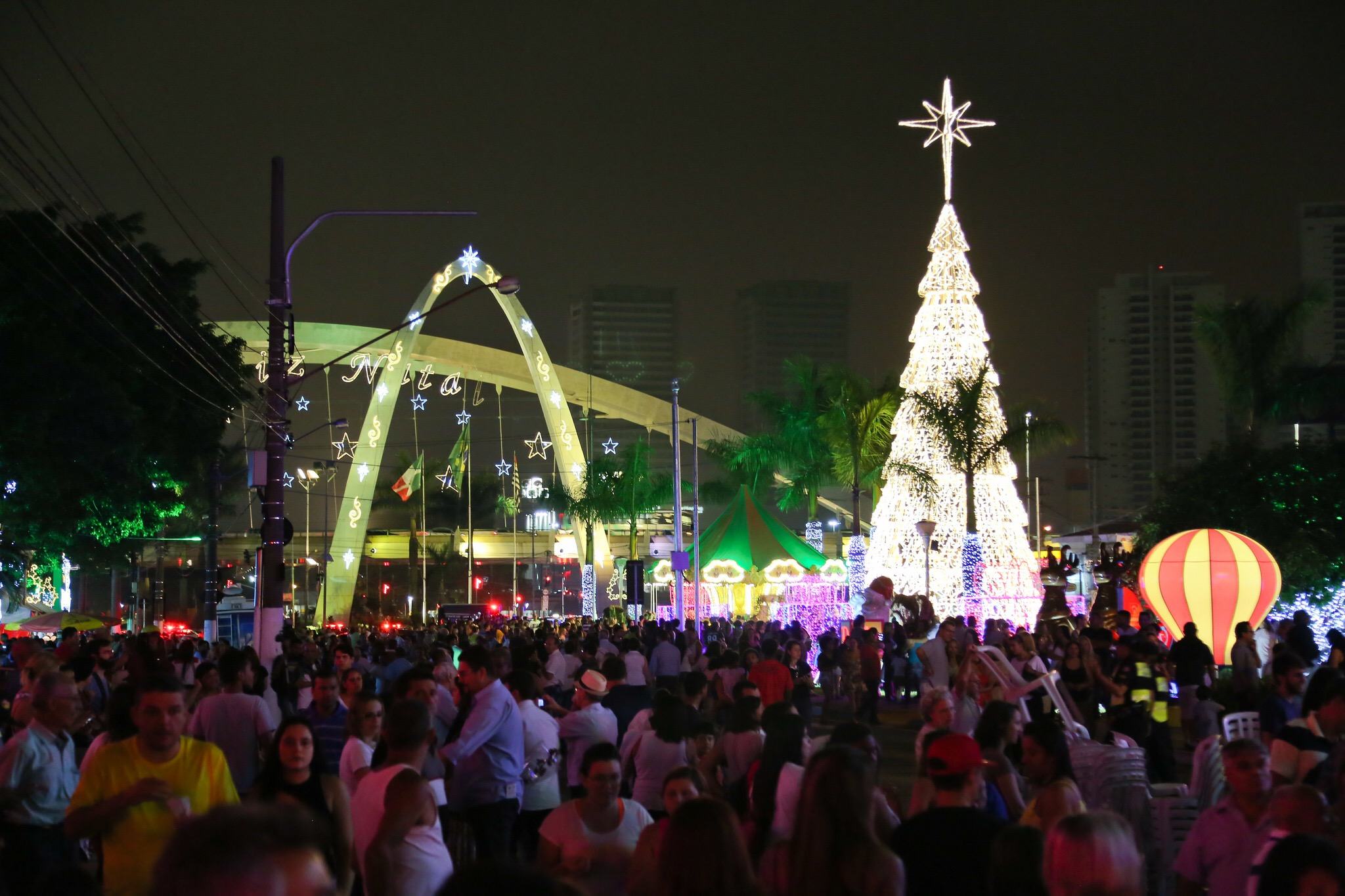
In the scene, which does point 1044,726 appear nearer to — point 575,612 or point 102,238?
point 102,238

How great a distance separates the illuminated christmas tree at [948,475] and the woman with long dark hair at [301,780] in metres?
28.3

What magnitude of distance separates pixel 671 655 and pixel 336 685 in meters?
10.9

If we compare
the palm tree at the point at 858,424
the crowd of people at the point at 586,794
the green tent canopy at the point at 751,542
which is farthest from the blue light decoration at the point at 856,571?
the crowd of people at the point at 586,794

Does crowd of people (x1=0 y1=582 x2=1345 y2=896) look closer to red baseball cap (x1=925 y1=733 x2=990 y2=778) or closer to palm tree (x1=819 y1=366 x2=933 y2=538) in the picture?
red baseball cap (x1=925 y1=733 x2=990 y2=778)

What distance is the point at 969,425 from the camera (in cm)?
3553

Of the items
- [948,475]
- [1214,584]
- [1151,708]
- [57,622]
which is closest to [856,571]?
[948,475]

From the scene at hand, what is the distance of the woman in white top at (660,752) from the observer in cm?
888

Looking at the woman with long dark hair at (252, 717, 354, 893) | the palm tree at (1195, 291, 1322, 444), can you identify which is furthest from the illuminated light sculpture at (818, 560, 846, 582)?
the woman with long dark hair at (252, 717, 354, 893)

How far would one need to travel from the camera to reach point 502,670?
13.2 metres

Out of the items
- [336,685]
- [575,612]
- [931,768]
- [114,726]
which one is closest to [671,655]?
[336,685]

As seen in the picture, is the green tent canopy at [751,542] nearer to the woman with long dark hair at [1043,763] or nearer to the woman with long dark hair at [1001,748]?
the woman with long dark hair at [1001,748]

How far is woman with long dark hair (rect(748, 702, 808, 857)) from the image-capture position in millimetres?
6777

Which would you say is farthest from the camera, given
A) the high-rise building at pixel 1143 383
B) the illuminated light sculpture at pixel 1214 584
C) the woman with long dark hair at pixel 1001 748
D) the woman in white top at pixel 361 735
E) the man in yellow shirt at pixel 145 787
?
the high-rise building at pixel 1143 383

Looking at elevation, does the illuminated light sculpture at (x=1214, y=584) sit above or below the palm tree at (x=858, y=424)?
below
